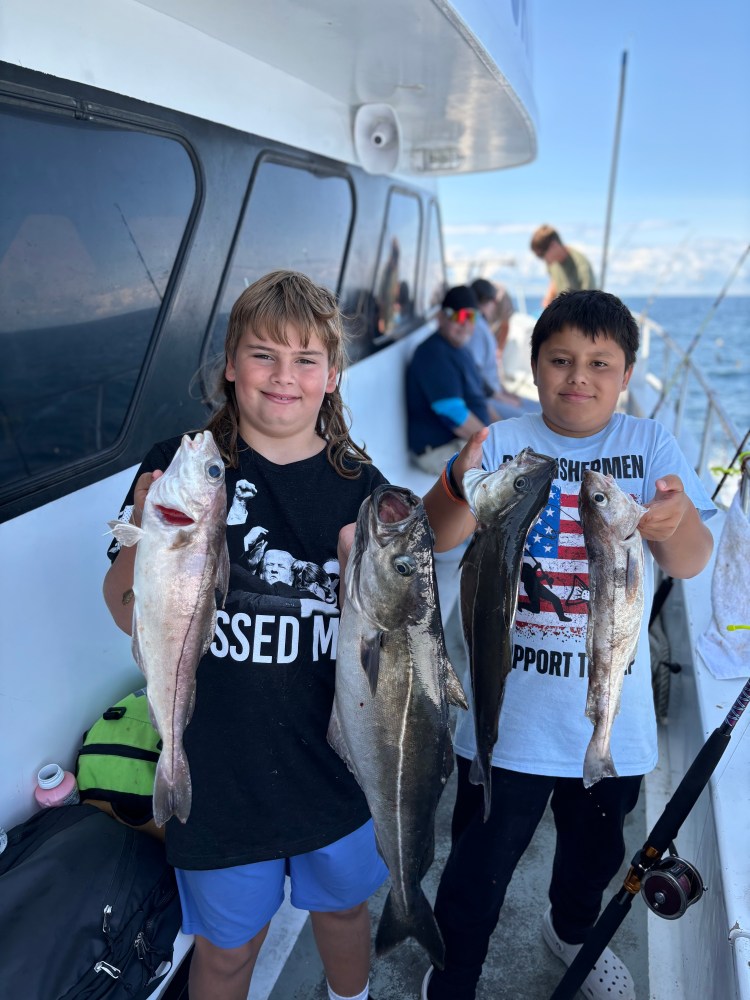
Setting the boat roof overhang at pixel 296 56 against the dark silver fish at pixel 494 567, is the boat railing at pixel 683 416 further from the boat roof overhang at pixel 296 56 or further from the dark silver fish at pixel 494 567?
the boat roof overhang at pixel 296 56

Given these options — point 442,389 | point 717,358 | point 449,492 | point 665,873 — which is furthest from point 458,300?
point 717,358

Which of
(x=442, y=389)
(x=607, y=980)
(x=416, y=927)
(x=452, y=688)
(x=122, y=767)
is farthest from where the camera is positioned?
(x=442, y=389)

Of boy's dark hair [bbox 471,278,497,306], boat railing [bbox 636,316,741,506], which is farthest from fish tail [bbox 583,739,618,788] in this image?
boy's dark hair [bbox 471,278,497,306]

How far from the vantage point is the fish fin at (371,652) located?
1.56 meters

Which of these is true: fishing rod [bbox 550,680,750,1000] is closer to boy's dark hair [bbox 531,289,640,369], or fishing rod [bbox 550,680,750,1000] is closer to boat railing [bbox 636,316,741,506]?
boy's dark hair [bbox 531,289,640,369]

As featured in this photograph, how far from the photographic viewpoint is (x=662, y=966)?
2484mm

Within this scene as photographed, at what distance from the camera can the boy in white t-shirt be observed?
2.07 metres

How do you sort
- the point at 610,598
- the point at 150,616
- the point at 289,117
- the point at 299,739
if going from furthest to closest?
the point at 289,117
the point at 299,739
the point at 610,598
the point at 150,616

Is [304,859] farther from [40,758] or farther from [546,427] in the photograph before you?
[546,427]

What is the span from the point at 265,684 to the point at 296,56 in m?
2.85

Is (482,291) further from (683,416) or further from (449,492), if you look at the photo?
(449,492)

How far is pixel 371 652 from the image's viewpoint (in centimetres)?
156

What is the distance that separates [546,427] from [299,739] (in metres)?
1.22

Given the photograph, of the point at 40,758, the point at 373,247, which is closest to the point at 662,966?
the point at 40,758
